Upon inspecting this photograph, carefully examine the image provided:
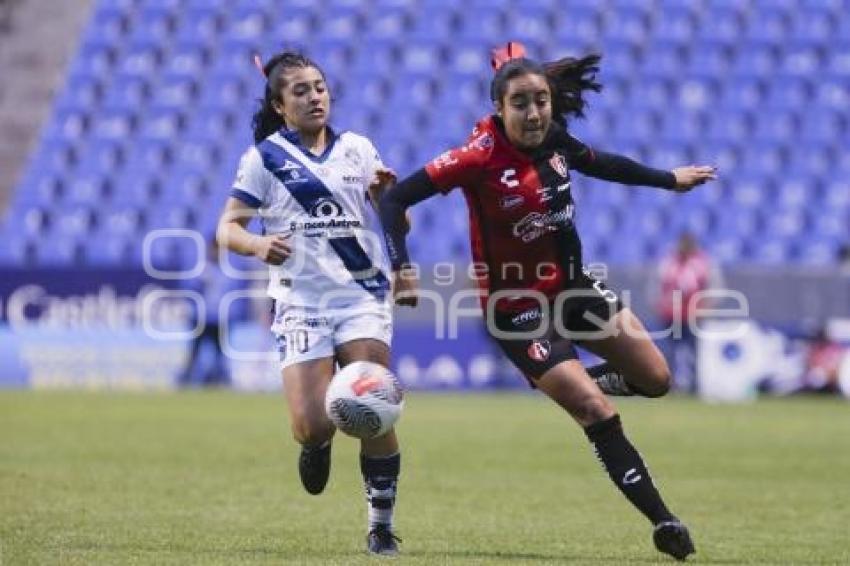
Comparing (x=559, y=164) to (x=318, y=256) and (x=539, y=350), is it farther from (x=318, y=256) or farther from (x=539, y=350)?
(x=318, y=256)

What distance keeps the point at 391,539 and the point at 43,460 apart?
555cm

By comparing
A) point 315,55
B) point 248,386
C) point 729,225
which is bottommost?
point 248,386

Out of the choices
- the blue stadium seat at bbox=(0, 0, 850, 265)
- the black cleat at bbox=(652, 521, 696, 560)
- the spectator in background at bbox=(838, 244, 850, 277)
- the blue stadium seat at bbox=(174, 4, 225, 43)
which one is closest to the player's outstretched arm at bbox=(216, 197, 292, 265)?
the black cleat at bbox=(652, 521, 696, 560)

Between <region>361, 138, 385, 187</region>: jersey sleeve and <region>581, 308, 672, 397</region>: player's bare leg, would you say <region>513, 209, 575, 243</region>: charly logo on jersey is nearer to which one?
<region>581, 308, 672, 397</region>: player's bare leg

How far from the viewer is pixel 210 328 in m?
23.1

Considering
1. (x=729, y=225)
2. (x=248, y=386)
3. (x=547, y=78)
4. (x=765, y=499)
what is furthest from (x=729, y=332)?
(x=547, y=78)

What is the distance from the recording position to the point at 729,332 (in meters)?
22.7

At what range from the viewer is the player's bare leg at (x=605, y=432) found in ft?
26.6

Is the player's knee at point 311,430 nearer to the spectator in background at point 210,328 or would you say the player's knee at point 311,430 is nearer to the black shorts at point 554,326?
the black shorts at point 554,326

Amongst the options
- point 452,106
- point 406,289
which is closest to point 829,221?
point 452,106

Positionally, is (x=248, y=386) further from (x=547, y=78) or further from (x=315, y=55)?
(x=547, y=78)

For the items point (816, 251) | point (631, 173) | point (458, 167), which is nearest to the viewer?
point (458, 167)

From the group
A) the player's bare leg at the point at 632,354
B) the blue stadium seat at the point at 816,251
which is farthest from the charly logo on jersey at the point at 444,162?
the blue stadium seat at the point at 816,251

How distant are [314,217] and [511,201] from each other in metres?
0.94
